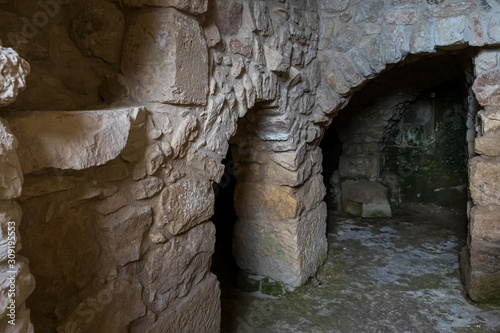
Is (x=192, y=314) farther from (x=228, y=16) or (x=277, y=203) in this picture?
(x=228, y=16)

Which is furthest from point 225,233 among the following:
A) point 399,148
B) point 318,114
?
point 399,148

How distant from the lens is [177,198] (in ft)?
4.81

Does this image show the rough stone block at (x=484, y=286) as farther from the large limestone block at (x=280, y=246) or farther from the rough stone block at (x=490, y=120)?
the large limestone block at (x=280, y=246)

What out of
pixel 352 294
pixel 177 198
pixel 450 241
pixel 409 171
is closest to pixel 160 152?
pixel 177 198

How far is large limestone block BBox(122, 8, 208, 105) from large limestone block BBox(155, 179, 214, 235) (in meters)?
0.36

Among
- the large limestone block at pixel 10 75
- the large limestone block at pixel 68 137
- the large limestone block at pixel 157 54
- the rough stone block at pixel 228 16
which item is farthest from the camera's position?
the rough stone block at pixel 228 16

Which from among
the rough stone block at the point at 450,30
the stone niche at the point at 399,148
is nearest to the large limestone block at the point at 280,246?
the rough stone block at the point at 450,30

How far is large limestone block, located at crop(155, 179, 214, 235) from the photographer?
1414 millimetres

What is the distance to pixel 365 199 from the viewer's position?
4.49m

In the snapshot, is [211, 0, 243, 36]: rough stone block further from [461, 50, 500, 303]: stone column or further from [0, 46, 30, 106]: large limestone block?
[461, 50, 500, 303]: stone column

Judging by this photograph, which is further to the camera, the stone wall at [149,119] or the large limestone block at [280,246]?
the large limestone block at [280,246]

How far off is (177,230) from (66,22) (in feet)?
2.82

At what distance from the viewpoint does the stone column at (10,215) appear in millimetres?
746

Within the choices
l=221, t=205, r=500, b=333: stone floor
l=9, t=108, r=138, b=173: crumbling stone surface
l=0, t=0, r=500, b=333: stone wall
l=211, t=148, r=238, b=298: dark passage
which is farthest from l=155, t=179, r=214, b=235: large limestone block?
l=211, t=148, r=238, b=298: dark passage
